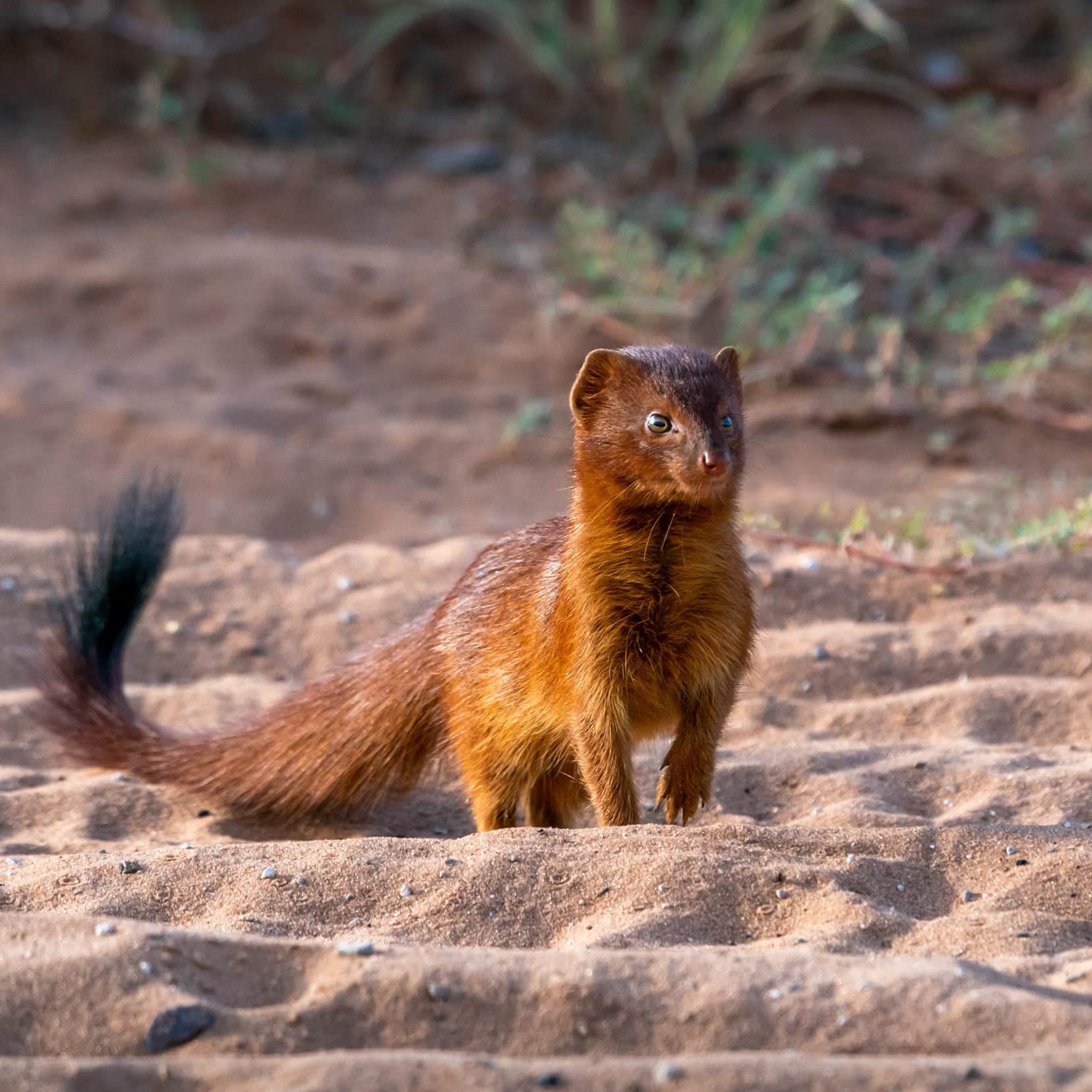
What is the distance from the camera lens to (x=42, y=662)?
435cm

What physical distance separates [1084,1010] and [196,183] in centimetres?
714

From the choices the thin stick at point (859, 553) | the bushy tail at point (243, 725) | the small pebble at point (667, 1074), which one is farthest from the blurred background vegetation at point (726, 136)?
the small pebble at point (667, 1074)

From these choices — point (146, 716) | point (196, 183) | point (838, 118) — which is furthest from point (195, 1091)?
point (838, 118)

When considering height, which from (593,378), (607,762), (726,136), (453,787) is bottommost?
(453,787)

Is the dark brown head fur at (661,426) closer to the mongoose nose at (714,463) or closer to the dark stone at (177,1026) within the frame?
the mongoose nose at (714,463)

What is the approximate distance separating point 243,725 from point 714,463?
1520mm

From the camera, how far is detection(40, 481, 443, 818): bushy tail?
3.76 m

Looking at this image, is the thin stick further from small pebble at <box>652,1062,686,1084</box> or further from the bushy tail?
small pebble at <box>652,1062,686,1084</box>

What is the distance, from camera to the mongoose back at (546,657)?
10.7 feet

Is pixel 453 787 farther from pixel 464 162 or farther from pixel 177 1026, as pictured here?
pixel 464 162

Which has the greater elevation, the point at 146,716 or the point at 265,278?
the point at 265,278

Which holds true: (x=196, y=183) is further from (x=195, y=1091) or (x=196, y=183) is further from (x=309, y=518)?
(x=195, y=1091)

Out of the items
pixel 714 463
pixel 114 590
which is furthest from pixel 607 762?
pixel 114 590

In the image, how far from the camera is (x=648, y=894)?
9.47 feet
